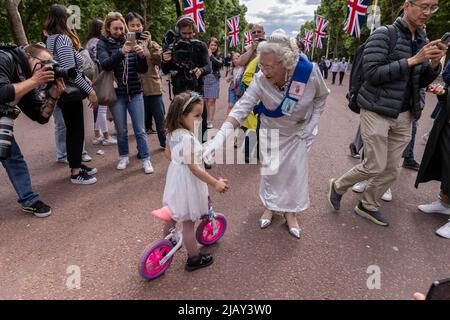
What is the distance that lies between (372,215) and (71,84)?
382 centimetres

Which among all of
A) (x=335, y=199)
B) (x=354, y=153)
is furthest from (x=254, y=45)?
(x=354, y=153)

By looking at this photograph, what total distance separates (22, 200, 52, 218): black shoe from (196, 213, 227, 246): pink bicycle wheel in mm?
1820

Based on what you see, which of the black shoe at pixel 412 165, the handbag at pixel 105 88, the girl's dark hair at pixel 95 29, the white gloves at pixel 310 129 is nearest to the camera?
the white gloves at pixel 310 129

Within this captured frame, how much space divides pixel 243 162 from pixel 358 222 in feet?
7.60

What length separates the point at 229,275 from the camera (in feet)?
8.41

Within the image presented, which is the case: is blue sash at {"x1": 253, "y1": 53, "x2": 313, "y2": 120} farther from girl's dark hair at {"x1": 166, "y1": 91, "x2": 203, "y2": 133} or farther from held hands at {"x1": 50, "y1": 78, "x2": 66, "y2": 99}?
held hands at {"x1": 50, "y1": 78, "x2": 66, "y2": 99}

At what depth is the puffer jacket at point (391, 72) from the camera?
2.99 meters

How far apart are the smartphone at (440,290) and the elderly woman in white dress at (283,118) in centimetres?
153

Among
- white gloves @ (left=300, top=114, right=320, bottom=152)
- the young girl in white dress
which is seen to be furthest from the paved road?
white gloves @ (left=300, top=114, right=320, bottom=152)

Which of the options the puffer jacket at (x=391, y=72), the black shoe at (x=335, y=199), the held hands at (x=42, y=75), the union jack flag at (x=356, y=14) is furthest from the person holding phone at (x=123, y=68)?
the union jack flag at (x=356, y=14)

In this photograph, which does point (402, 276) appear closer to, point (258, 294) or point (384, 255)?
point (384, 255)

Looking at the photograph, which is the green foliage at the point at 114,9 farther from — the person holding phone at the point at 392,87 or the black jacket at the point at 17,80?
the person holding phone at the point at 392,87

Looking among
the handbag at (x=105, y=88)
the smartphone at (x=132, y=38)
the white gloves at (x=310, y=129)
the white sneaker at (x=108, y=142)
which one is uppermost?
the smartphone at (x=132, y=38)

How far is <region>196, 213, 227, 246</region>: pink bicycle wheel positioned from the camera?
2803 millimetres
